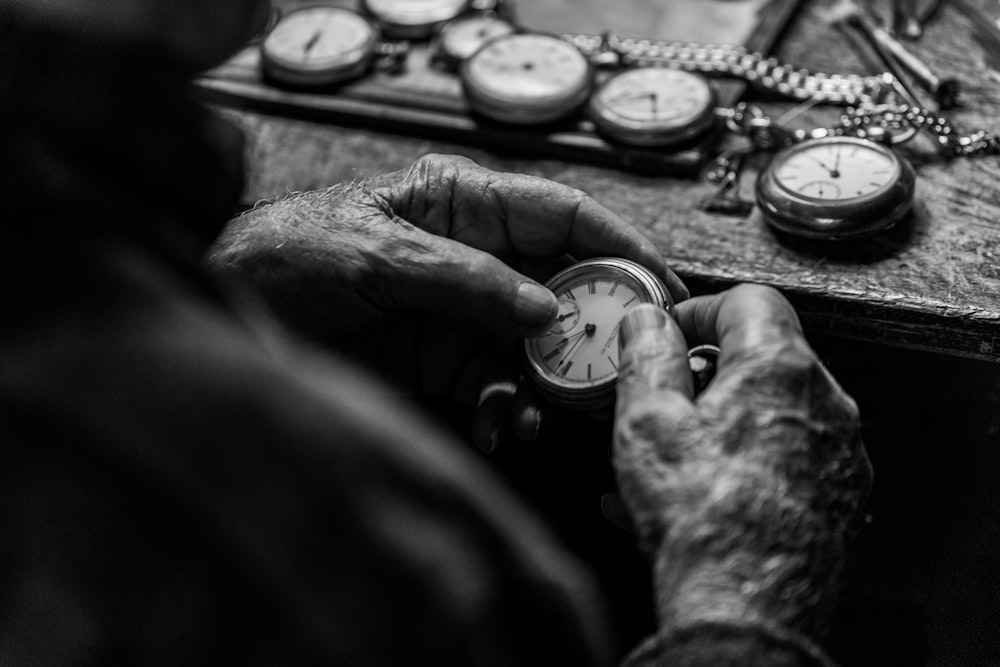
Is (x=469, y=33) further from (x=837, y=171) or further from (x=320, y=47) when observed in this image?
(x=837, y=171)

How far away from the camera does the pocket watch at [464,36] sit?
3.04 m

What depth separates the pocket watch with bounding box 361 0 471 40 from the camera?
10.7ft

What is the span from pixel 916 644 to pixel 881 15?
77.7 inches

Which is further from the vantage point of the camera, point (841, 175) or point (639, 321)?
point (841, 175)

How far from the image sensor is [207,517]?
803 mm

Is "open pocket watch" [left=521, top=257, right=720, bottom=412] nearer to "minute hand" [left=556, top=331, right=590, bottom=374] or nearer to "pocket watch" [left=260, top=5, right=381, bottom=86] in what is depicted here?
"minute hand" [left=556, top=331, right=590, bottom=374]

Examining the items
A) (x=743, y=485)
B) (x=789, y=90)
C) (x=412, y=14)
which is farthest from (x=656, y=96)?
(x=743, y=485)

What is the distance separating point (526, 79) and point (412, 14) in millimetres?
744

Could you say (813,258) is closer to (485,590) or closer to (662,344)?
(662,344)

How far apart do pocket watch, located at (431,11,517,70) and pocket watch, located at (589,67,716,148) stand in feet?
1.66

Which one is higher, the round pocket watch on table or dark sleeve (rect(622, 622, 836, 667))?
dark sleeve (rect(622, 622, 836, 667))

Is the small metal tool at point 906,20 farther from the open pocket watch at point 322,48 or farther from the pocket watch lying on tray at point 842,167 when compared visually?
the open pocket watch at point 322,48

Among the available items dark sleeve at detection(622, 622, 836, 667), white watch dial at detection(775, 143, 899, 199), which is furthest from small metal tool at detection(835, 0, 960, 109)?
dark sleeve at detection(622, 622, 836, 667)

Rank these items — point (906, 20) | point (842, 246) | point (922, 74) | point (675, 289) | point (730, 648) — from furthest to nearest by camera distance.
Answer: point (906, 20), point (922, 74), point (842, 246), point (675, 289), point (730, 648)
